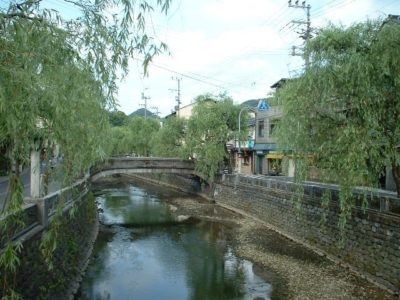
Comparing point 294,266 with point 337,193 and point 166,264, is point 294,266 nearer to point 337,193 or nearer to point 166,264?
point 337,193

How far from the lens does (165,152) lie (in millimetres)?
46500

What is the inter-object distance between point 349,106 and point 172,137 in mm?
31364

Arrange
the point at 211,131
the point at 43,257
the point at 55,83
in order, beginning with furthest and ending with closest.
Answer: the point at 211,131 < the point at 43,257 < the point at 55,83

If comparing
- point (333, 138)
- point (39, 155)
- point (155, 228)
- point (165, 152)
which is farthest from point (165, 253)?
point (165, 152)

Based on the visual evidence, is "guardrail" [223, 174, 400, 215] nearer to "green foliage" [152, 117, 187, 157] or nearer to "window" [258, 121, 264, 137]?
"green foliage" [152, 117, 187, 157]

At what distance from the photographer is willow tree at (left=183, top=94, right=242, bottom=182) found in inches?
1414

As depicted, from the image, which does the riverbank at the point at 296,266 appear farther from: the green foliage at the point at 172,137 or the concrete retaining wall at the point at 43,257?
the green foliage at the point at 172,137

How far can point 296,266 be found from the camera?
718 inches

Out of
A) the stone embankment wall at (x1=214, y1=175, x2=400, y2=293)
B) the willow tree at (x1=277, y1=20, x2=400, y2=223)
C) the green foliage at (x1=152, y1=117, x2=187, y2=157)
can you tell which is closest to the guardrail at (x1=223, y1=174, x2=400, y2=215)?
the stone embankment wall at (x1=214, y1=175, x2=400, y2=293)

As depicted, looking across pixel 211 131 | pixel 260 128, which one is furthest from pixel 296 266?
pixel 260 128

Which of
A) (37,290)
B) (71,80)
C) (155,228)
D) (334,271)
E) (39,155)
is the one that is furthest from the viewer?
(155,228)

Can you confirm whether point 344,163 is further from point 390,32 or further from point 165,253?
point 165,253

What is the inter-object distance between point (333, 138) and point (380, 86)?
2.22 m

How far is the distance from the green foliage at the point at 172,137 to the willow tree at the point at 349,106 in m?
28.1
